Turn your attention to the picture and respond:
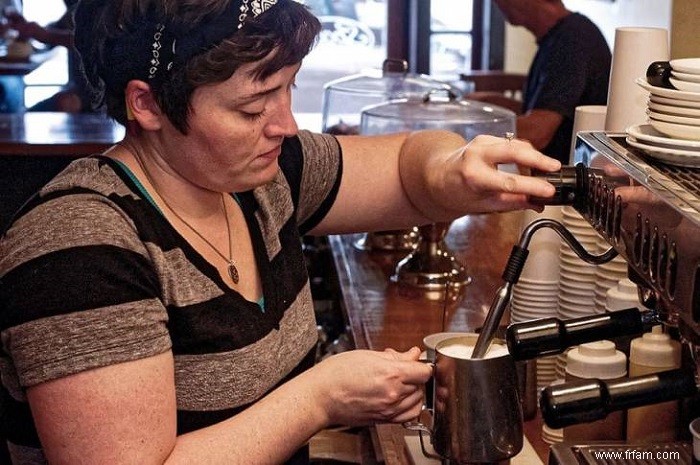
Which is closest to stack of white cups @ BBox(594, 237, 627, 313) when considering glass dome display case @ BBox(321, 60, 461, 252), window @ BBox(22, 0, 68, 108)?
glass dome display case @ BBox(321, 60, 461, 252)

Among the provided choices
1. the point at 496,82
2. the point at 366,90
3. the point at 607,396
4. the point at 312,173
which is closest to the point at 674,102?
the point at 607,396

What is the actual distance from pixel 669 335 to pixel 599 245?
0.43 meters

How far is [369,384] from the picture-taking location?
1309 mm

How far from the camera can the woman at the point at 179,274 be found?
46.3 inches

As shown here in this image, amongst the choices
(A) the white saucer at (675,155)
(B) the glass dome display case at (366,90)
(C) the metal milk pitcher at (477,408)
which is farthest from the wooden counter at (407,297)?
(B) the glass dome display case at (366,90)

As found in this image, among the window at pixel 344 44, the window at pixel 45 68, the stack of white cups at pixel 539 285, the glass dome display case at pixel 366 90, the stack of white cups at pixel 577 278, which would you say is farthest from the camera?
the window at pixel 45 68

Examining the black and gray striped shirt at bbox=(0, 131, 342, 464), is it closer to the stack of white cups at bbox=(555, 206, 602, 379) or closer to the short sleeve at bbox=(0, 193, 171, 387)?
the short sleeve at bbox=(0, 193, 171, 387)

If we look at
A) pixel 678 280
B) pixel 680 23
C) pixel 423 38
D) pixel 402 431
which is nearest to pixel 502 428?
pixel 402 431

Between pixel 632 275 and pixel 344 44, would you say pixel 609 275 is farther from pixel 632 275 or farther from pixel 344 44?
pixel 344 44

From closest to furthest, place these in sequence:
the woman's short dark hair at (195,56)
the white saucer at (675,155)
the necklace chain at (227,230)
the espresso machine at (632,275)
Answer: the espresso machine at (632,275)
the white saucer at (675,155)
the woman's short dark hair at (195,56)
the necklace chain at (227,230)

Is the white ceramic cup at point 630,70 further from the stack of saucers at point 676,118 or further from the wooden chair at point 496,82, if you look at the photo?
the wooden chair at point 496,82

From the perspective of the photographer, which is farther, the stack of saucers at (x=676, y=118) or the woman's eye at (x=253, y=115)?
the woman's eye at (x=253, y=115)

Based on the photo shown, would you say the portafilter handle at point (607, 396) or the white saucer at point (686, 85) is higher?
the white saucer at point (686, 85)

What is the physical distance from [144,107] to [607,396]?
66cm
